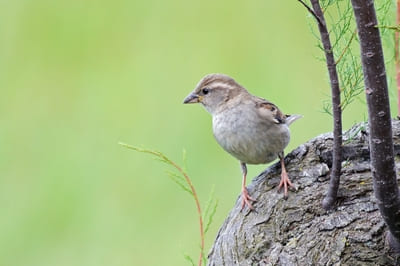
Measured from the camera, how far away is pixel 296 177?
3617 mm

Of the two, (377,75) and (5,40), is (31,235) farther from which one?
(377,75)

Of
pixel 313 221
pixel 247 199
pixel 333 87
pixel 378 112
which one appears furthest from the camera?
pixel 247 199

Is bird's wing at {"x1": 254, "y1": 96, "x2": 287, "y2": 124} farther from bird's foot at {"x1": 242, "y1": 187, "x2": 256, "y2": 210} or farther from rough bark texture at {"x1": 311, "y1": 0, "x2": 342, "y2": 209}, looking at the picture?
rough bark texture at {"x1": 311, "y1": 0, "x2": 342, "y2": 209}

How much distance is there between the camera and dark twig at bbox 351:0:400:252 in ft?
8.69

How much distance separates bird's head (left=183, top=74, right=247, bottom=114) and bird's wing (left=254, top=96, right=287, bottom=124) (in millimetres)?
224

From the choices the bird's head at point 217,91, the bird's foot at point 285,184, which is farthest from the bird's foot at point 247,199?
the bird's head at point 217,91

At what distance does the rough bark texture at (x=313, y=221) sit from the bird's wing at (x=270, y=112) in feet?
1.38

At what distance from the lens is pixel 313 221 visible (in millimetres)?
3426

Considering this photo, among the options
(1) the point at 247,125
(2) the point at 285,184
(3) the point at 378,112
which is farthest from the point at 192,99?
(3) the point at 378,112

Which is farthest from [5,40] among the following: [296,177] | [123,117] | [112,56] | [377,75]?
[377,75]

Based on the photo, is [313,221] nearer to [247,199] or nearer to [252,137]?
[247,199]

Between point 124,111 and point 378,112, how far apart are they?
22.7 feet

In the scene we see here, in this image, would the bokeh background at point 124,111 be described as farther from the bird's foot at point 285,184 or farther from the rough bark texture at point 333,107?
the rough bark texture at point 333,107

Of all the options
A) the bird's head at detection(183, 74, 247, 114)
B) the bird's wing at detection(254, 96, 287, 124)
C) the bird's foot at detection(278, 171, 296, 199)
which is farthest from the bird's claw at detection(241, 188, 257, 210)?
the bird's head at detection(183, 74, 247, 114)
